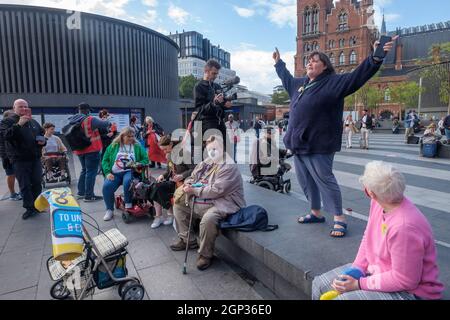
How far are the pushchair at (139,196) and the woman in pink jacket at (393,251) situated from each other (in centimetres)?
334

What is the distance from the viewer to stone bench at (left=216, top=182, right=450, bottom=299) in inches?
89.6

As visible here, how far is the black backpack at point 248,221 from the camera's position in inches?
119

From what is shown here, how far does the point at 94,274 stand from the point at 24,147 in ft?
11.2

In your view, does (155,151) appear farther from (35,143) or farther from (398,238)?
(398,238)

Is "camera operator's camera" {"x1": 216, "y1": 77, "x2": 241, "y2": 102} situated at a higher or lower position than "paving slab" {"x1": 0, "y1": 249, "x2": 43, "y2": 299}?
higher

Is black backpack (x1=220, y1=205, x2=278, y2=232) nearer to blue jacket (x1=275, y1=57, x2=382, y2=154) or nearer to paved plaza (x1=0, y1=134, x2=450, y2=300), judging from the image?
paved plaza (x1=0, y1=134, x2=450, y2=300)

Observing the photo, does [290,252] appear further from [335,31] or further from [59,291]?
[335,31]

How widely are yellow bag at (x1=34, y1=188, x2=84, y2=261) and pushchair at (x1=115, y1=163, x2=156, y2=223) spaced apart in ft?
6.78

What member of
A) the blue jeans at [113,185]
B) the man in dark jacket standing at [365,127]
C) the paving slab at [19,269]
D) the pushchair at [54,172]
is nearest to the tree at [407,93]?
the man in dark jacket standing at [365,127]

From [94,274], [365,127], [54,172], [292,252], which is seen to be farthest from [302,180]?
[365,127]

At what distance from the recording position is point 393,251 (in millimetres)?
1604

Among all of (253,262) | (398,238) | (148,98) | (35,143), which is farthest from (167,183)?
(148,98)

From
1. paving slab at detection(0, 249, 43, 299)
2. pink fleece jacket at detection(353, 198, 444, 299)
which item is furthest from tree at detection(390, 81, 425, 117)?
paving slab at detection(0, 249, 43, 299)

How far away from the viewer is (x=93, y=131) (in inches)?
228
